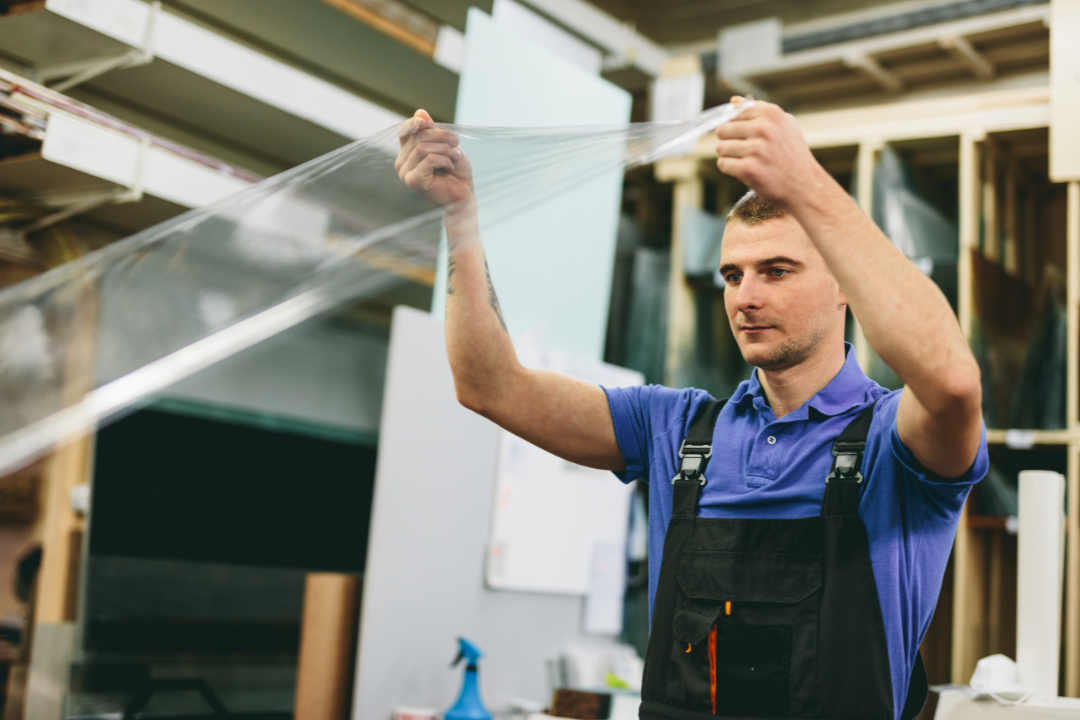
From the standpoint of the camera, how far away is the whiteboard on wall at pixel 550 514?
9.71 feet

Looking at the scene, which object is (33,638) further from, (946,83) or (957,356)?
(946,83)

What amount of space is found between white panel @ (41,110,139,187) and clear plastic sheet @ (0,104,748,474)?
0.56m

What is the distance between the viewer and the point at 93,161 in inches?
84.6

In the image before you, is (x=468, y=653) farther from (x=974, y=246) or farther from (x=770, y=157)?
(x=974, y=246)

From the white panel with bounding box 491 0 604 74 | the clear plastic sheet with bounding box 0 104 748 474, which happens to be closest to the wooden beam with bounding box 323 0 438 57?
the white panel with bounding box 491 0 604 74

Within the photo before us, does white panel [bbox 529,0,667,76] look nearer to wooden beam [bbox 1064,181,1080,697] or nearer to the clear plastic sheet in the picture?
wooden beam [bbox 1064,181,1080,697]

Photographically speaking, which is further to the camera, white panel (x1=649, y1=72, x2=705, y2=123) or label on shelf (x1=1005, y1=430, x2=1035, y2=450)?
white panel (x1=649, y1=72, x2=705, y2=123)

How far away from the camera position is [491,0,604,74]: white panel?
11.0 ft

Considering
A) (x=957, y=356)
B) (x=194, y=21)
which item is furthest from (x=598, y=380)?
(x=957, y=356)

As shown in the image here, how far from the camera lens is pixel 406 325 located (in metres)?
2.65

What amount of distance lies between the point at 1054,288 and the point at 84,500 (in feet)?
9.87

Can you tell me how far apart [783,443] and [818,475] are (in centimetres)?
8

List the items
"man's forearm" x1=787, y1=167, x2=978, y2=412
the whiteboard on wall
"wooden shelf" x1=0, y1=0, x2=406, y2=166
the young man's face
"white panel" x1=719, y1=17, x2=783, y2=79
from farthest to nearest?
1. "white panel" x1=719, y1=17, x2=783, y2=79
2. the whiteboard on wall
3. "wooden shelf" x1=0, y1=0, x2=406, y2=166
4. the young man's face
5. "man's forearm" x1=787, y1=167, x2=978, y2=412

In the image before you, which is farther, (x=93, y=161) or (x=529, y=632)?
(x=529, y=632)
